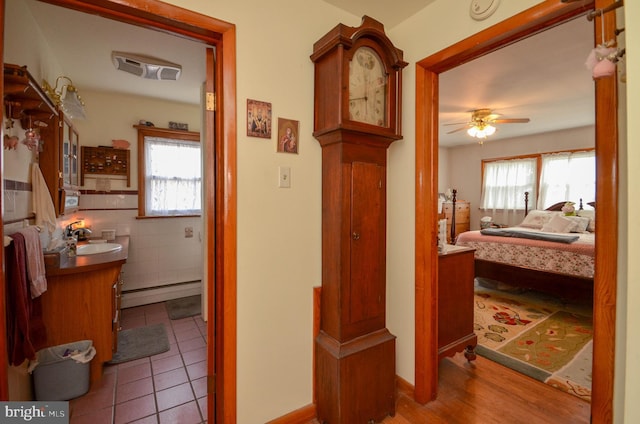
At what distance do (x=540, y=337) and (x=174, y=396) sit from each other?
10.2 ft

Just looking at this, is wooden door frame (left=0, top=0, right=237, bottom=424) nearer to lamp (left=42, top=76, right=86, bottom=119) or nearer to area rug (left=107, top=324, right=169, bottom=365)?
area rug (left=107, top=324, right=169, bottom=365)

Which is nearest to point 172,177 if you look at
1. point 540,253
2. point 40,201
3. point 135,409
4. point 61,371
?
point 40,201

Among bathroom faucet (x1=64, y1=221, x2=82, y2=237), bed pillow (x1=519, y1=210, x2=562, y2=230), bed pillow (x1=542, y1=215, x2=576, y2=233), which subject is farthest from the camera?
bed pillow (x1=519, y1=210, x2=562, y2=230)

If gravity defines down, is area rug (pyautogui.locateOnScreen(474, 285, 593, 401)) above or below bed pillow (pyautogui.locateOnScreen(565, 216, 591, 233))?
below

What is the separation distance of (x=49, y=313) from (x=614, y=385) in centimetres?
299

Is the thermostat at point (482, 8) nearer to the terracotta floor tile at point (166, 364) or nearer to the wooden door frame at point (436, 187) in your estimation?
the wooden door frame at point (436, 187)

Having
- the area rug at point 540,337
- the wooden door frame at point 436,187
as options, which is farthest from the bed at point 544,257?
the wooden door frame at point 436,187

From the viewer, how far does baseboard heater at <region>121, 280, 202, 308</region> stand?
11.2 ft

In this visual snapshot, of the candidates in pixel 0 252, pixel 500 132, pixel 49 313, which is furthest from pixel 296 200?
pixel 500 132

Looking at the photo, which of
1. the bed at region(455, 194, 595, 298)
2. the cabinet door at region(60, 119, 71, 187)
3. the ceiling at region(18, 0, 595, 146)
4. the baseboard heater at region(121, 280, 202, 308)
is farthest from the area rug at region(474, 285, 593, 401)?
the cabinet door at region(60, 119, 71, 187)

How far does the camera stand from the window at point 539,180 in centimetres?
529

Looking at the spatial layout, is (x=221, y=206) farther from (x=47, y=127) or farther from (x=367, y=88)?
(x=47, y=127)

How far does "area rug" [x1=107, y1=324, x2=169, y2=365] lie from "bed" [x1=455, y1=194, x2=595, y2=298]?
3.91 metres

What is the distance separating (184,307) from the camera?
343 centimetres
